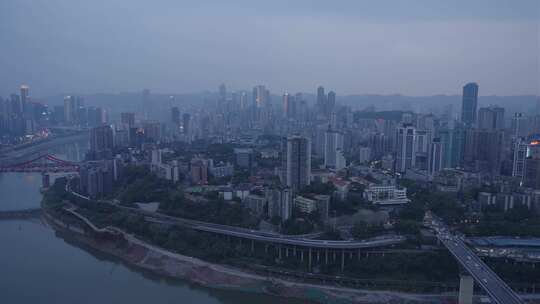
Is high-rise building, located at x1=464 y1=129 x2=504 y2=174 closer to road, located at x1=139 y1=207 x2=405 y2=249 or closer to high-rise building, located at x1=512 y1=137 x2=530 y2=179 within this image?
high-rise building, located at x1=512 y1=137 x2=530 y2=179

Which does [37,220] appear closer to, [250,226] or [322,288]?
[250,226]

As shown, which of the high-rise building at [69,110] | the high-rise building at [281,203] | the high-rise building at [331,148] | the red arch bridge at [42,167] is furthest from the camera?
the high-rise building at [69,110]

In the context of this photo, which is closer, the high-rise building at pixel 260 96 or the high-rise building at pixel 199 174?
the high-rise building at pixel 199 174

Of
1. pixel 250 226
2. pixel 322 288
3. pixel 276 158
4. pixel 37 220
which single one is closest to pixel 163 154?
pixel 276 158

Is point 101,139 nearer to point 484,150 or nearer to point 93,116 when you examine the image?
point 93,116

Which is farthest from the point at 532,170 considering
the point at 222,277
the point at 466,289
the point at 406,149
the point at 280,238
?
the point at 222,277

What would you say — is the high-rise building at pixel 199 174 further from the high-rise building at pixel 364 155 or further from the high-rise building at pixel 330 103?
the high-rise building at pixel 330 103

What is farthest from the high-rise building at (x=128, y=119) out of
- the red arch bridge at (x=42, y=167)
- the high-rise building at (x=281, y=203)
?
the high-rise building at (x=281, y=203)
